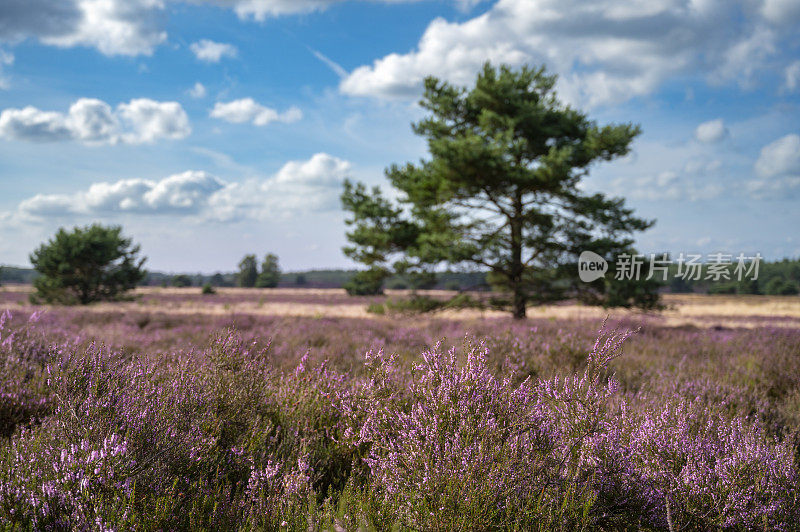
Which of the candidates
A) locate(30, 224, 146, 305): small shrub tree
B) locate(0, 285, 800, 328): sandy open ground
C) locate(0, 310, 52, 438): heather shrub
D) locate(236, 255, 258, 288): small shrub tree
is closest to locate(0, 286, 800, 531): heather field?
locate(0, 310, 52, 438): heather shrub

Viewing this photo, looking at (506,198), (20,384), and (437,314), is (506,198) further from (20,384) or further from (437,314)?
(20,384)

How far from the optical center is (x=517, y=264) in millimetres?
16266

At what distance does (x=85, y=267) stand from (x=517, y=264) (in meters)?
21.6

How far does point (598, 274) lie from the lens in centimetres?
1518

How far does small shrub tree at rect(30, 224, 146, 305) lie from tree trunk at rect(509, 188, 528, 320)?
2021 cm

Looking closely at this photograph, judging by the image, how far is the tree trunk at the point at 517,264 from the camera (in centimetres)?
1591

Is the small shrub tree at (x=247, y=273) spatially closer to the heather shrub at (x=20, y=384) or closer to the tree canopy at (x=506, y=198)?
the tree canopy at (x=506, y=198)

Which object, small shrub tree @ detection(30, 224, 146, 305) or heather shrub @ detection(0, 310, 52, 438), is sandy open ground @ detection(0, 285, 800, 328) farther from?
heather shrub @ detection(0, 310, 52, 438)

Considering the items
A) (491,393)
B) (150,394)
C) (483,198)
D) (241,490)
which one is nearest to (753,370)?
(491,393)

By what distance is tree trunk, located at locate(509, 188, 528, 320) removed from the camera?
1591 cm

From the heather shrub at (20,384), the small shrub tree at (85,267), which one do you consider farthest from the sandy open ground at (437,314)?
the heather shrub at (20,384)

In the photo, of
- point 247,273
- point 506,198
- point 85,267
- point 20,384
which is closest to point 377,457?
point 20,384

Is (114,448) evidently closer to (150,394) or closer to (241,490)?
(150,394)

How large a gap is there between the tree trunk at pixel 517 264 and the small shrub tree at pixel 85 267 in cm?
2021
